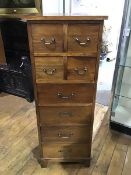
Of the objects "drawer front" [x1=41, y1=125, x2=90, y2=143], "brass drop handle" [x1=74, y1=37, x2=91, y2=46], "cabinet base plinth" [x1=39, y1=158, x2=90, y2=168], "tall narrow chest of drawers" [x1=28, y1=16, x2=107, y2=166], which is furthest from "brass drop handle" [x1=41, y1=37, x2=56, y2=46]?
"cabinet base plinth" [x1=39, y1=158, x2=90, y2=168]

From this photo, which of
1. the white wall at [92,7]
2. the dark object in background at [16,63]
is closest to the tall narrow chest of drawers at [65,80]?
the dark object in background at [16,63]

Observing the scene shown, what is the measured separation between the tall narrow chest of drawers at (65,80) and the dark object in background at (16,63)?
3.64 feet

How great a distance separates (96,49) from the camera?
1108 mm

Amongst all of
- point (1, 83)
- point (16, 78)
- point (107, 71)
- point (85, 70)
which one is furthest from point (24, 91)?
point (85, 70)

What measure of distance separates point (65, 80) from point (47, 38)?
0.27 metres

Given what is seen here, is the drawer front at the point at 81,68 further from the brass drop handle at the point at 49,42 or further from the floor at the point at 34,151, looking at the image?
the floor at the point at 34,151

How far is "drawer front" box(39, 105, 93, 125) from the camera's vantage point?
4.33 feet

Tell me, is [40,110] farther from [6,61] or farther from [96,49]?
[6,61]

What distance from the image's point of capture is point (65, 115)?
1.35 metres

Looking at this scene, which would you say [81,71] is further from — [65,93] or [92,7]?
[92,7]

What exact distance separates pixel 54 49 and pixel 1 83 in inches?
70.4

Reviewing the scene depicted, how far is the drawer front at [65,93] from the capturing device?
48.5 inches

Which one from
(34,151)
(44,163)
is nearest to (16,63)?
(34,151)

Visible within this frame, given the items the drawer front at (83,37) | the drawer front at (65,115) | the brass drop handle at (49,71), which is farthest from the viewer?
the drawer front at (65,115)
